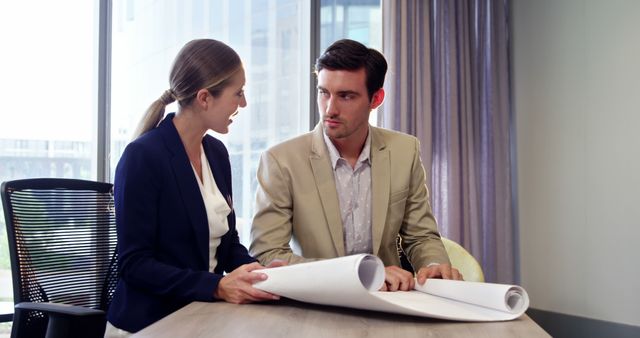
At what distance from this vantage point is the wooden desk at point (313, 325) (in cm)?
112

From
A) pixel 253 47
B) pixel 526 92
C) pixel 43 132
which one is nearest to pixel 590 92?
pixel 526 92

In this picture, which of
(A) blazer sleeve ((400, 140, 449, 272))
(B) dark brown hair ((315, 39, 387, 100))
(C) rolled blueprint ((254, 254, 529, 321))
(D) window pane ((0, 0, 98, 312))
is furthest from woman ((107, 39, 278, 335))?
(D) window pane ((0, 0, 98, 312))

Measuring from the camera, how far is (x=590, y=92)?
370 centimetres

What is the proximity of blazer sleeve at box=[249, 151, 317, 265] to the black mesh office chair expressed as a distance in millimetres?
417

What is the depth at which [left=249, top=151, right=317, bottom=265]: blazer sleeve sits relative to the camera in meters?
1.93

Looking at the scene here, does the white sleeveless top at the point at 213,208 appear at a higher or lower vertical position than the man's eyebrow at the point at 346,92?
lower

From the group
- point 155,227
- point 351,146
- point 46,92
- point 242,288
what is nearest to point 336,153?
point 351,146

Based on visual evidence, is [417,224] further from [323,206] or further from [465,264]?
[465,264]

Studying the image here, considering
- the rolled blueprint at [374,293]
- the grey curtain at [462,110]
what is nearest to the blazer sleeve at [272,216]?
the rolled blueprint at [374,293]

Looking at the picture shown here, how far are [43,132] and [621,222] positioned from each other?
2.83 m

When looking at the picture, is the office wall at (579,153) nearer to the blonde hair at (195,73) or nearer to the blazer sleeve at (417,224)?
the blazer sleeve at (417,224)

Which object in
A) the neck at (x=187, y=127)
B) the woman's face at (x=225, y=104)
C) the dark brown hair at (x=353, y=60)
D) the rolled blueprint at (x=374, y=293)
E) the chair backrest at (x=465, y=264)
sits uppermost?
the dark brown hair at (x=353, y=60)

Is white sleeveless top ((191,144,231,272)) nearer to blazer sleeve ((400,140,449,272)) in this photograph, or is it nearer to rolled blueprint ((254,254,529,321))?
rolled blueprint ((254,254,529,321))

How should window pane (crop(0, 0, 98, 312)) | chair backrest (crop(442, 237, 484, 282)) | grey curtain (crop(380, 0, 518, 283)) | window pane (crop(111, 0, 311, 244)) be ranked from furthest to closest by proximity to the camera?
grey curtain (crop(380, 0, 518, 283)) < window pane (crop(111, 0, 311, 244)) < window pane (crop(0, 0, 98, 312)) < chair backrest (crop(442, 237, 484, 282))
